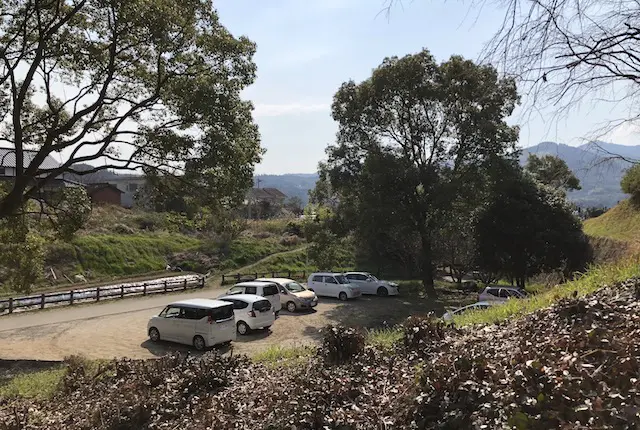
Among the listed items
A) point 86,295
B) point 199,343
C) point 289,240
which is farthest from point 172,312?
point 289,240

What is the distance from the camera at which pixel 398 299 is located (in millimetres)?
26156

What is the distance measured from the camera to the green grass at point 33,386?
9462 millimetres

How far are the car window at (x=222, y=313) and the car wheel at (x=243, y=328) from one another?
178 cm

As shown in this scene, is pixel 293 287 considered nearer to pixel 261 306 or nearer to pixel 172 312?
pixel 261 306

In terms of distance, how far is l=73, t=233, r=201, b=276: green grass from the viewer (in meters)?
33.9

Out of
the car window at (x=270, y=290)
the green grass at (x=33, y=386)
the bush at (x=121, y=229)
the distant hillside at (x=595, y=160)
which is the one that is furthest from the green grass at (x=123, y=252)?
the distant hillside at (x=595, y=160)

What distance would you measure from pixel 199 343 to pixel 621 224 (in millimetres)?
22163

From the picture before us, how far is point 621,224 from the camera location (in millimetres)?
24859

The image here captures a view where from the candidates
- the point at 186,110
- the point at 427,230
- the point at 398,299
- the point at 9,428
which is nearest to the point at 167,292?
the point at 398,299

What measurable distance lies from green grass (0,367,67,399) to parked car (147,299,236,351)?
13.3 ft

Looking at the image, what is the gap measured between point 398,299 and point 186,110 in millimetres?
17874

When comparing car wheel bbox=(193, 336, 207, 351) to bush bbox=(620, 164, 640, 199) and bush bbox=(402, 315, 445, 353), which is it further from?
bush bbox=(620, 164, 640, 199)

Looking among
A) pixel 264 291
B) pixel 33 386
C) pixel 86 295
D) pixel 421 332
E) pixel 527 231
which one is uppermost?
pixel 527 231

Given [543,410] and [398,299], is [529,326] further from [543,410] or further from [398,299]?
[398,299]
